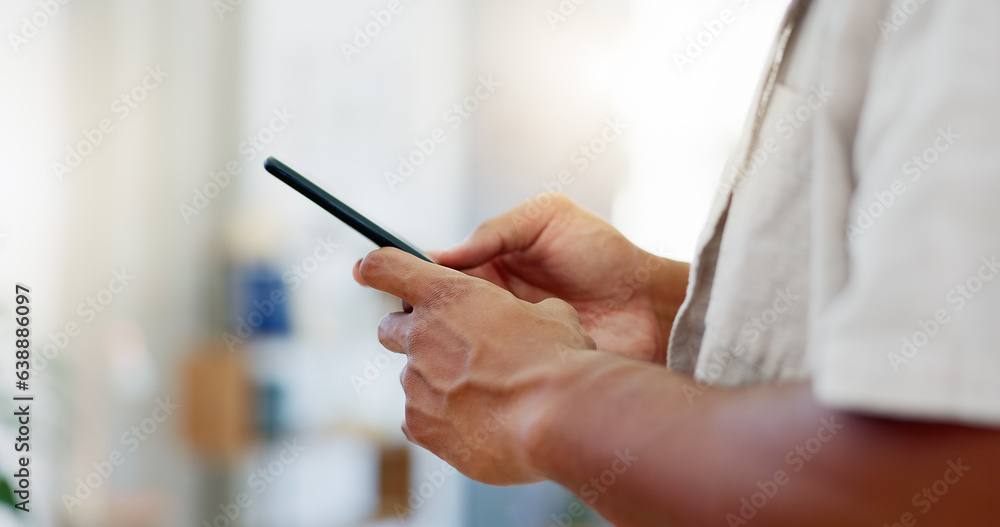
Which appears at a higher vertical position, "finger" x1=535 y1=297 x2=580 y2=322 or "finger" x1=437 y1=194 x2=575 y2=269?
"finger" x1=535 y1=297 x2=580 y2=322

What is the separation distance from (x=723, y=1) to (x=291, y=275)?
1448 millimetres

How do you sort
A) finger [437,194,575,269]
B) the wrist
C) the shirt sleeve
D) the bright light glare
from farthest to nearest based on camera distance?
the bright light glare, finger [437,194,575,269], the wrist, the shirt sleeve

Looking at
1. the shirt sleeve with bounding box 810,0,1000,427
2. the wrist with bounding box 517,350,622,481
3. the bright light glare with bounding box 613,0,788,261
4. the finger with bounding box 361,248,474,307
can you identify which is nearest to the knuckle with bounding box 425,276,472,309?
the finger with bounding box 361,248,474,307

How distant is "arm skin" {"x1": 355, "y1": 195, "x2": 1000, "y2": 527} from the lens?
256 mm

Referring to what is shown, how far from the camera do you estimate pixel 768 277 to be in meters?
0.37

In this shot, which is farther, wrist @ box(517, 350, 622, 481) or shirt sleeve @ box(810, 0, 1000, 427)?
wrist @ box(517, 350, 622, 481)

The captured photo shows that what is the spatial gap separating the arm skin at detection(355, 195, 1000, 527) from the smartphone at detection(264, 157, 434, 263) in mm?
45

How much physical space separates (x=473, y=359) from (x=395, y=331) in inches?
5.0

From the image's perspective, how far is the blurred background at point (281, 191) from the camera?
4.42ft

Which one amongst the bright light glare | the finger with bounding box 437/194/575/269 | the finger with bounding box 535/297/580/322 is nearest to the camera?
the finger with bounding box 535/297/580/322

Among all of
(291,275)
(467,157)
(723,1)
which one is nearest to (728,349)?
(291,275)

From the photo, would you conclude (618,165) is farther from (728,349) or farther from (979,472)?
(979,472)

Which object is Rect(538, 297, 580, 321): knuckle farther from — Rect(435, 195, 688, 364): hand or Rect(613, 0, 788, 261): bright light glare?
Rect(613, 0, 788, 261): bright light glare

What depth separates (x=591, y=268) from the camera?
0.73 meters
